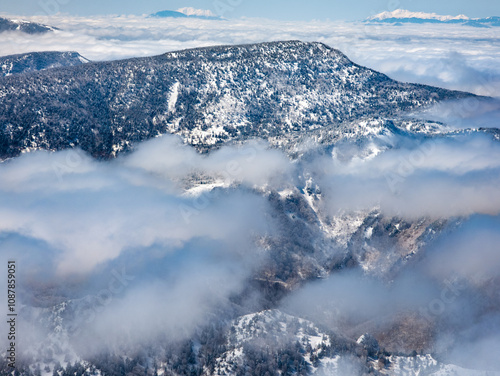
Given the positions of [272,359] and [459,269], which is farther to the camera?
[459,269]

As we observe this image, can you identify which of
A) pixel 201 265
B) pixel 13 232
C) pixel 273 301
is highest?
pixel 13 232

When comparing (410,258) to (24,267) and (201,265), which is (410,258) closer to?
(201,265)

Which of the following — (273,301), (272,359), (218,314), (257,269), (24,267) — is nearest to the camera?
(272,359)

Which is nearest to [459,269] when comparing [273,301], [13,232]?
[273,301]

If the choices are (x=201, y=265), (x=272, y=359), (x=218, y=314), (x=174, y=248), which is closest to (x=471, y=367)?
(x=272, y=359)

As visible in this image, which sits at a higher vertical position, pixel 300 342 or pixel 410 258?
pixel 410 258

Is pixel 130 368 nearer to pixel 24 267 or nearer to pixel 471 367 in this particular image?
pixel 24 267

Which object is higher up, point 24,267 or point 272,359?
point 24,267

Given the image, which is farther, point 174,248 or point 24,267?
point 174,248

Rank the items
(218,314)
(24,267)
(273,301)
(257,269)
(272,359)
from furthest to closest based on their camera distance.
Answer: (257,269) < (273,301) < (24,267) < (218,314) < (272,359)
